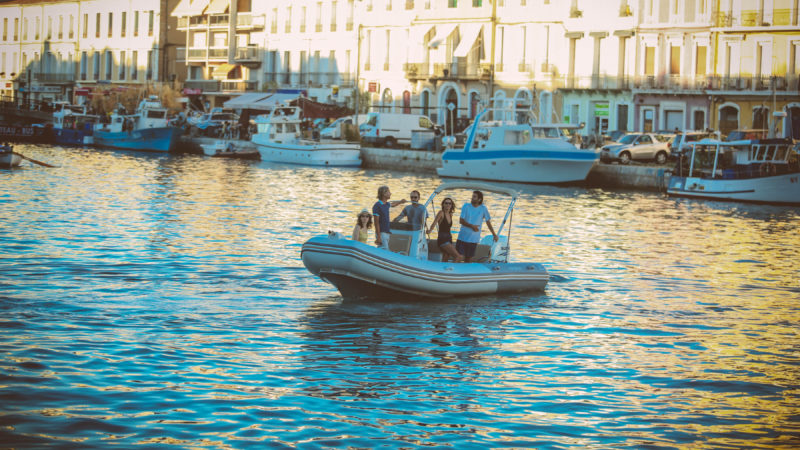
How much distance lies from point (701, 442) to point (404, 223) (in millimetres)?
8014

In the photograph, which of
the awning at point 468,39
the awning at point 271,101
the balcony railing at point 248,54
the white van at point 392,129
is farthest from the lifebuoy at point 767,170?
the balcony railing at point 248,54

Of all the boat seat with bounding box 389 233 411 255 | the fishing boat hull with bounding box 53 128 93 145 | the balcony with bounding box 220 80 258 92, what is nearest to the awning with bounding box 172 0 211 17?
the balcony with bounding box 220 80 258 92

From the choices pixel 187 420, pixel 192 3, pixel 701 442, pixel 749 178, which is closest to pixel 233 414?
pixel 187 420

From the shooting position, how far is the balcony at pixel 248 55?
279 ft

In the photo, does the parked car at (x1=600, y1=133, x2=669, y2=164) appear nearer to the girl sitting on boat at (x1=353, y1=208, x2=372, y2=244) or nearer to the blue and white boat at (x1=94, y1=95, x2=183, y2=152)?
the blue and white boat at (x1=94, y1=95, x2=183, y2=152)

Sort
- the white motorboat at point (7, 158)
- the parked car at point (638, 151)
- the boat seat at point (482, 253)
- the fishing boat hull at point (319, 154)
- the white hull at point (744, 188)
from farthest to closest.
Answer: the fishing boat hull at point (319, 154)
the parked car at point (638, 151)
the white motorboat at point (7, 158)
the white hull at point (744, 188)
the boat seat at point (482, 253)

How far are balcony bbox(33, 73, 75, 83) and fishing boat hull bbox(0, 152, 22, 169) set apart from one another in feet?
177

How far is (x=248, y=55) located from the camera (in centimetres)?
8575

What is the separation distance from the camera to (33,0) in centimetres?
10525

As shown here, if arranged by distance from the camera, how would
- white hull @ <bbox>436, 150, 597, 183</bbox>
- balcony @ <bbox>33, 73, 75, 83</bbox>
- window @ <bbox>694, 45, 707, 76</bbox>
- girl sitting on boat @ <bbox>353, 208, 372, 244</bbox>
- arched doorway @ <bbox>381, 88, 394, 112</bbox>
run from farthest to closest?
balcony @ <bbox>33, 73, 75, 83</bbox>, arched doorway @ <bbox>381, 88, 394, 112</bbox>, window @ <bbox>694, 45, 707, 76</bbox>, white hull @ <bbox>436, 150, 597, 183</bbox>, girl sitting on boat @ <bbox>353, 208, 372, 244</bbox>

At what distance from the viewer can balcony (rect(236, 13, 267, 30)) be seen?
3359 inches

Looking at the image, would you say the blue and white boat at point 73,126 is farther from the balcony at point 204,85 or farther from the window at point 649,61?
the window at point 649,61

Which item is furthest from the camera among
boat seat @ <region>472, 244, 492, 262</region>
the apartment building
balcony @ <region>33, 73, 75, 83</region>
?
balcony @ <region>33, 73, 75, 83</region>

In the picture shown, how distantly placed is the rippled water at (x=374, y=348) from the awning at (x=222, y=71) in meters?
58.3
